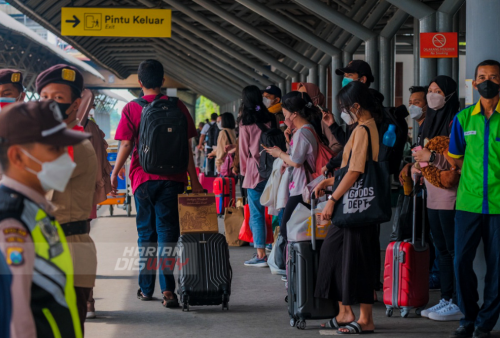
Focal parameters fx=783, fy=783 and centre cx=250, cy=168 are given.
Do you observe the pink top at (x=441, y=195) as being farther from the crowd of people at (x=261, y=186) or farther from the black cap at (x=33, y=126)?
the black cap at (x=33, y=126)

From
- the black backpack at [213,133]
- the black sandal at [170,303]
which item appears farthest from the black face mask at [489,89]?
the black backpack at [213,133]

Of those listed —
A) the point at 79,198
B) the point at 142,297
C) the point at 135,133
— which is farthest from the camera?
the point at 142,297

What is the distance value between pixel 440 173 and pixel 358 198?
0.82 m

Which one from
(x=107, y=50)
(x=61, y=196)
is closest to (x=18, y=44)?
(x=107, y=50)

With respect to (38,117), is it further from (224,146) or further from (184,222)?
(224,146)

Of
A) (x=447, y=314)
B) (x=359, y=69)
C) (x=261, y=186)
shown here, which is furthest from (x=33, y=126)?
(x=261, y=186)

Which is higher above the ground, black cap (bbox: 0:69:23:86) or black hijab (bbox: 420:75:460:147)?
black cap (bbox: 0:69:23:86)

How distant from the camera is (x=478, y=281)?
5.65 metres

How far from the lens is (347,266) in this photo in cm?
525

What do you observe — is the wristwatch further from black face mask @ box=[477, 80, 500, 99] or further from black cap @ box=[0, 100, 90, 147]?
black cap @ box=[0, 100, 90, 147]

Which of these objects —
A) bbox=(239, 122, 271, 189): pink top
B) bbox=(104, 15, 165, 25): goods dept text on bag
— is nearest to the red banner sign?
bbox=(239, 122, 271, 189): pink top

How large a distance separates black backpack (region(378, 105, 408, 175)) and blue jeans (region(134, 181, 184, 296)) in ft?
5.45

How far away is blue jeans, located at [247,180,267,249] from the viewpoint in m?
8.28

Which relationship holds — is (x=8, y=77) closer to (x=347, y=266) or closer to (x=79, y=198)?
(x=79, y=198)
